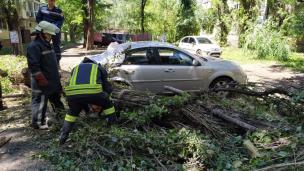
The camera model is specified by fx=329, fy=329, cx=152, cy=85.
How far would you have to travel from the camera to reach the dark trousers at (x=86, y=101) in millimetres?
4793

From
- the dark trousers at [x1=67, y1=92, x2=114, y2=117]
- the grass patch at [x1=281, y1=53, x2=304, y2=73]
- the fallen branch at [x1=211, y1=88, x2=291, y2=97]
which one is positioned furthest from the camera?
the grass patch at [x1=281, y1=53, x2=304, y2=73]

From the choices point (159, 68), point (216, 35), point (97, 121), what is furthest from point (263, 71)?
point (216, 35)

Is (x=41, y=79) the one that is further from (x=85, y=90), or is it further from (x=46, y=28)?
(x=85, y=90)

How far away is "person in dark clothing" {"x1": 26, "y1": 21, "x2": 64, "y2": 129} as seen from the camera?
5.44 m

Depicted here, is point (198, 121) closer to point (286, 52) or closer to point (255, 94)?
point (255, 94)

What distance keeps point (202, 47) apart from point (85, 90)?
1813 centimetres

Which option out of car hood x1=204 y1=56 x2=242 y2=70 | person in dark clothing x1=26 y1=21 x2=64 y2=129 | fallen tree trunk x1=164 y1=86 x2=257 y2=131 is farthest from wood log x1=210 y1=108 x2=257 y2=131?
car hood x1=204 y1=56 x2=242 y2=70

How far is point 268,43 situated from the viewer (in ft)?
62.2

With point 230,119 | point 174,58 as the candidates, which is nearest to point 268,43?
point 174,58

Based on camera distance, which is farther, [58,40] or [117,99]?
[58,40]

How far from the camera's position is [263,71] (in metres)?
15.8

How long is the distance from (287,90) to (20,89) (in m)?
7.26

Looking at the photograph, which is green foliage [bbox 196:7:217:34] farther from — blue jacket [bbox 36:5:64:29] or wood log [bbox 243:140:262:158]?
wood log [bbox 243:140:262:158]

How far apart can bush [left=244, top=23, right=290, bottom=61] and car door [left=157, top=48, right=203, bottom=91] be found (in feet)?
38.7
